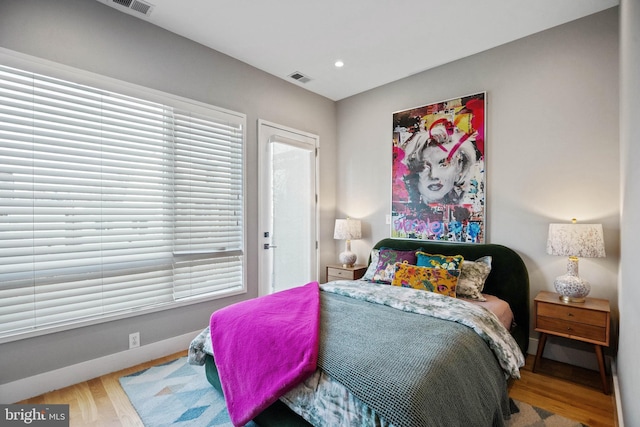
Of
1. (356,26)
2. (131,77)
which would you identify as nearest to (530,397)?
(356,26)

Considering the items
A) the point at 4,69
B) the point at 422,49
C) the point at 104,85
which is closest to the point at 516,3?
Answer: the point at 422,49

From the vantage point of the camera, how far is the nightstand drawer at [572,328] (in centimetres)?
216

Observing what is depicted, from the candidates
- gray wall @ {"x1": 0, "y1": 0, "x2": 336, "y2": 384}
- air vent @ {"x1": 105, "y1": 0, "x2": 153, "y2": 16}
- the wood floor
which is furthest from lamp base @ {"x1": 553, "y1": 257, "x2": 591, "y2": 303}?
air vent @ {"x1": 105, "y1": 0, "x2": 153, "y2": 16}

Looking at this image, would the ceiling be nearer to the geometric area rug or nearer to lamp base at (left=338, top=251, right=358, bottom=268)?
lamp base at (left=338, top=251, right=358, bottom=268)

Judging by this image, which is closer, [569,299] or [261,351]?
[261,351]

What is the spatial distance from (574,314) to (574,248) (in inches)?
19.4

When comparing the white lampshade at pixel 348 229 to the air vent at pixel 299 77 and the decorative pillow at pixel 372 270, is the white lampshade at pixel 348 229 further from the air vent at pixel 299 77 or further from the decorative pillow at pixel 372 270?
the air vent at pixel 299 77

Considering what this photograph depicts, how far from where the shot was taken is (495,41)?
9.39ft

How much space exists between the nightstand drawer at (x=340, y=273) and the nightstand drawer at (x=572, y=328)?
1.90 meters

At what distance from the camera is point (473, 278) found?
107 inches

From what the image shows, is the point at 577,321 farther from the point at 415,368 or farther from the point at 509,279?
the point at 415,368

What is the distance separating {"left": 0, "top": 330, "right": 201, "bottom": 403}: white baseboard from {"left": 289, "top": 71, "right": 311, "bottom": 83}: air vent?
9.96 ft

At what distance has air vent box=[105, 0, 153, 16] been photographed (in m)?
2.35

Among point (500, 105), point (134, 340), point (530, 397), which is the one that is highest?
point (500, 105)
